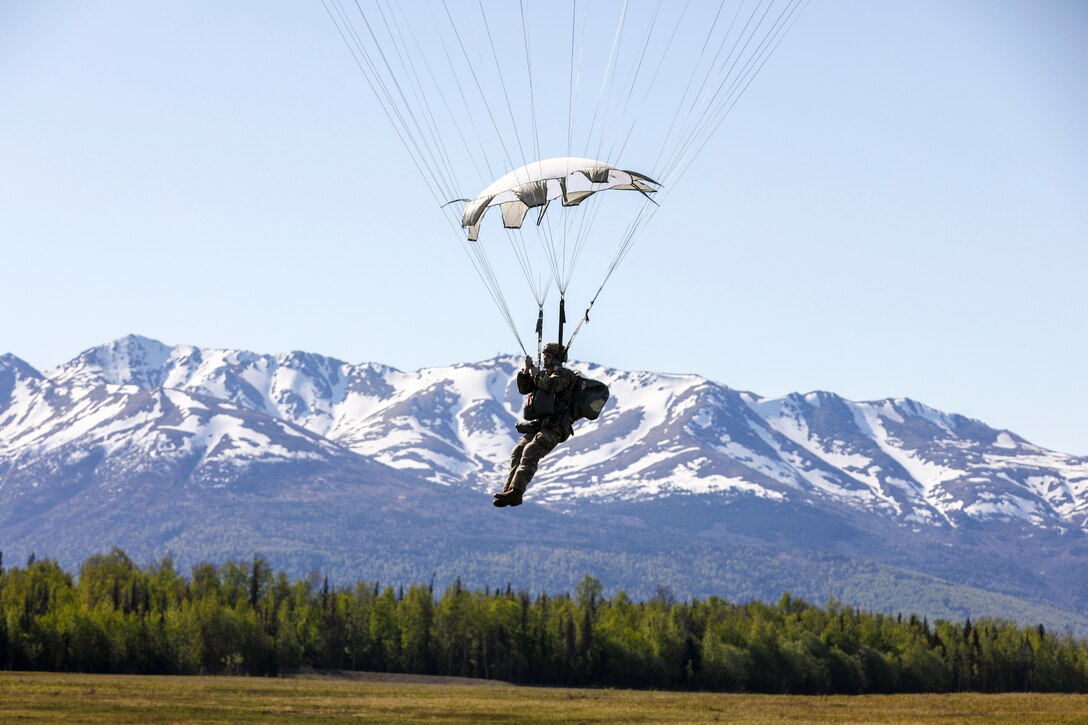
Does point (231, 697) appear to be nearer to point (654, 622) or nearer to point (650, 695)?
point (650, 695)

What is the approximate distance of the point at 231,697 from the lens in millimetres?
109250

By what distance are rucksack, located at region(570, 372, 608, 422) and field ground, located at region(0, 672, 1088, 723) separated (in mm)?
48120

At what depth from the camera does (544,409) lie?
46500 millimetres

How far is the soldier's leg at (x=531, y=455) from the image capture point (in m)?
45.4

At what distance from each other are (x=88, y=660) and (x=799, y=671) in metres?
72.5

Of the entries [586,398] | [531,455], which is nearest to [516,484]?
[531,455]

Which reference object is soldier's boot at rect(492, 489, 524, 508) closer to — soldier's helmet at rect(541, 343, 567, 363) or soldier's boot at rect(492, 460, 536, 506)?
soldier's boot at rect(492, 460, 536, 506)

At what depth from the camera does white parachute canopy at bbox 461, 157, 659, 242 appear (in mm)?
48562

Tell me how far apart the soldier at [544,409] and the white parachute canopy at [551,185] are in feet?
16.7

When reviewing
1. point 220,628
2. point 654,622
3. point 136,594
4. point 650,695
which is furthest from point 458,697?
point 136,594

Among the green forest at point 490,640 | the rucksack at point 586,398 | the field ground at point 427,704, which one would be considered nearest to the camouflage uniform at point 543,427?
the rucksack at point 586,398

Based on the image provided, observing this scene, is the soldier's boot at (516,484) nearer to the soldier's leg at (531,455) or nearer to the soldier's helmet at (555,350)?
the soldier's leg at (531,455)

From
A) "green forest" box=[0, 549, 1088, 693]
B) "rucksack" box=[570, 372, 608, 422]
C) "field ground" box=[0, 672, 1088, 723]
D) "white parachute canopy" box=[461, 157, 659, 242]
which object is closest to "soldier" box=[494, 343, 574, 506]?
"rucksack" box=[570, 372, 608, 422]

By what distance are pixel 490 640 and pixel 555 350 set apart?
120 m
